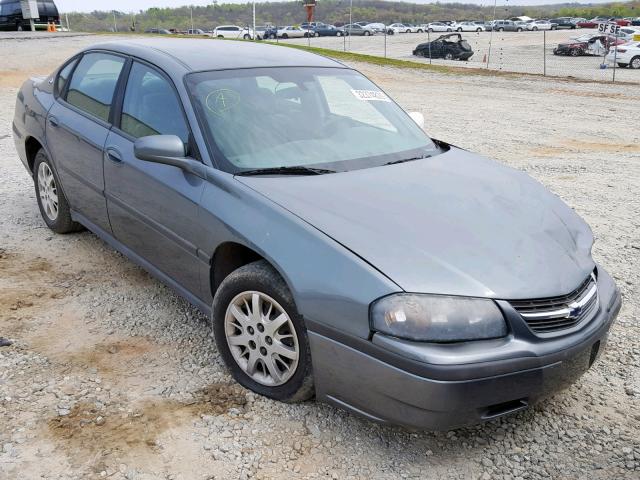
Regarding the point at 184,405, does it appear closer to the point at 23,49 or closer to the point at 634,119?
the point at 634,119

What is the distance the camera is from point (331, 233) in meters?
2.68

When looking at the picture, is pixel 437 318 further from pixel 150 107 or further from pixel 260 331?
pixel 150 107

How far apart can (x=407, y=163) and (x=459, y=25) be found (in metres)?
71.6

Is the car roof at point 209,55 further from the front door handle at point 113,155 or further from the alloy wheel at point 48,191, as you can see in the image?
the alloy wheel at point 48,191

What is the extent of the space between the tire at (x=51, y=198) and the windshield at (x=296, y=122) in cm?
195

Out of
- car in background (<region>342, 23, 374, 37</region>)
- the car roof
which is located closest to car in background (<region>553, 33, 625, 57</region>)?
car in background (<region>342, 23, 374, 37</region>)

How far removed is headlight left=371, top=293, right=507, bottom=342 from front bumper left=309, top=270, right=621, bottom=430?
4cm

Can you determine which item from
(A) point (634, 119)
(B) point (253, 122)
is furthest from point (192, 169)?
(A) point (634, 119)

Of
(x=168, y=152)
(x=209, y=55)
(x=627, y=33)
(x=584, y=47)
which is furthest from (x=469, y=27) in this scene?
(x=168, y=152)

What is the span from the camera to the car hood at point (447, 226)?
253 centimetres

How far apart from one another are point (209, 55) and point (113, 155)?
871mm

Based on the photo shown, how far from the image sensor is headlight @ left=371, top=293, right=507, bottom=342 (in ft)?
7.82

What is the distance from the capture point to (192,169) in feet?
10.7

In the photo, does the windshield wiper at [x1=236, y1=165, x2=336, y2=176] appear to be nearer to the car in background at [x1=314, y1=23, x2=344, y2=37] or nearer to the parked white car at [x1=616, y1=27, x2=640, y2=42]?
the parked white car at [x1=616, y1=27, x2=640, y2=42]
